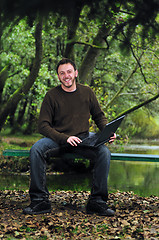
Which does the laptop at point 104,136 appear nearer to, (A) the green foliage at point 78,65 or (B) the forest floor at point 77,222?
(B) the forest floor at point 77,222

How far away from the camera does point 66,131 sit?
4781 millimetres

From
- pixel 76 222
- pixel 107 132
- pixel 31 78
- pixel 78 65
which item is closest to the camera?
pixel 76 222

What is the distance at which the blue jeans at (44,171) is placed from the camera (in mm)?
4477

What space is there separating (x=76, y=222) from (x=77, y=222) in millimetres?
12

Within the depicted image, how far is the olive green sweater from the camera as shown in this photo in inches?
186

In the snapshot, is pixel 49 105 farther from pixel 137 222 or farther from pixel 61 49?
pixel 61 49

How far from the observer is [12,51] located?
50.8 feet

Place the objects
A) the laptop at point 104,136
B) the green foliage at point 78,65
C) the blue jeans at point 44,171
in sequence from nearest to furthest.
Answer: the laptop at point 104,136, the blue jeans at point 44,171, the green foliage at point 78,65

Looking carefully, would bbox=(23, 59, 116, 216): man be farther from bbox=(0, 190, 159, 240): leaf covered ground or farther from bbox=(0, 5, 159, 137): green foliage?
bbox=(0, 5, 159, 137): green foliage

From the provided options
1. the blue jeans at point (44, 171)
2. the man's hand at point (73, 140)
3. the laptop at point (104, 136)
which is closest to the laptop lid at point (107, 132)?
the laptop at point (104, 136)

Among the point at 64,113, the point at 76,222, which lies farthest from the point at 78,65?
the point at 76,222

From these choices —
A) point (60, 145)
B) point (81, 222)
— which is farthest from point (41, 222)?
point (60, 145)

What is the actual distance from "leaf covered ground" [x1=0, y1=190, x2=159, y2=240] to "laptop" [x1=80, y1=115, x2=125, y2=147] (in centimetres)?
91

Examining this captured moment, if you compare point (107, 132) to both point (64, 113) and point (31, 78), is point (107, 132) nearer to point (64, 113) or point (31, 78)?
point (64, 113)
